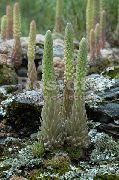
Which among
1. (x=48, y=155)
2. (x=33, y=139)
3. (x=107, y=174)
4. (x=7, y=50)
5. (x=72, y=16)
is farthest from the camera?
(x=72, y=16)

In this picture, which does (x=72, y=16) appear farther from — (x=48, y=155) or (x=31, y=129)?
(x=48, y=155)

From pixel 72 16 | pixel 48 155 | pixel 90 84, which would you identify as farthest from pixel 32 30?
pixel 72 16

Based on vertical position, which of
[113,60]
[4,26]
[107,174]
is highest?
[4,26]

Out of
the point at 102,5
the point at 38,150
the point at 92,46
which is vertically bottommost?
the point at 38,150

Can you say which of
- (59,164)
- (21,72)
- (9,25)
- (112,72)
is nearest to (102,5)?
(9,25)

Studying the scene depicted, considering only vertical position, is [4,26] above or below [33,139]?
above

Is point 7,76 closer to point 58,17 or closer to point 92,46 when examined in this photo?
point 92,46
